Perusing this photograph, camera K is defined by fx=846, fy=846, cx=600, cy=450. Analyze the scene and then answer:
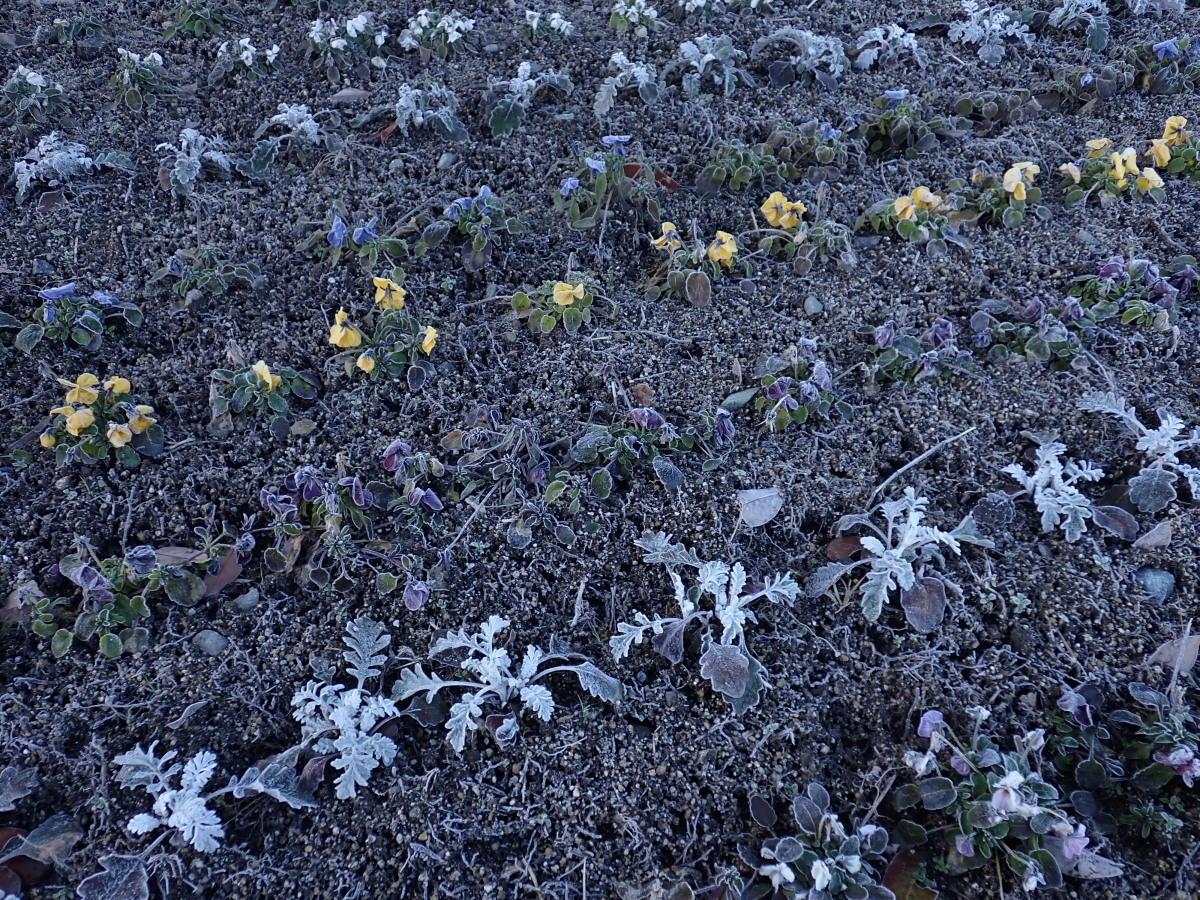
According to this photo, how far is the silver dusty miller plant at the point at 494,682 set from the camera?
177cm

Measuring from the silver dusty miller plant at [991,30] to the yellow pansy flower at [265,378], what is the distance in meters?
3.01

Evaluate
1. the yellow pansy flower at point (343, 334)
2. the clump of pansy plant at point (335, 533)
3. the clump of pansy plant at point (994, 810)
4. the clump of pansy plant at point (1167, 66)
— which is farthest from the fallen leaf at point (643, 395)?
the clump of pansy plant at point (1167, 66)

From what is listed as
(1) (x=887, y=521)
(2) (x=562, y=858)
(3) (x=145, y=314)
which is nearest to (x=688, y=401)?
(1) (x=887, y=521)

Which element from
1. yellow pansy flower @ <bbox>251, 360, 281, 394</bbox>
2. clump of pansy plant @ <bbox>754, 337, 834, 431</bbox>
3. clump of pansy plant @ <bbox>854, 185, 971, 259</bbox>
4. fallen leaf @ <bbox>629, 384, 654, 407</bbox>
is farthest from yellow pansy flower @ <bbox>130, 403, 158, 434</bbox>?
clump of pansy plant @ <bbox>854, 185, 971, 259</bbox>

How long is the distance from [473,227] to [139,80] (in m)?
1.63

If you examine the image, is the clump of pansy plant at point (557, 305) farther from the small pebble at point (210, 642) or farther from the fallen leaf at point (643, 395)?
the small pebble at point (210, 642)

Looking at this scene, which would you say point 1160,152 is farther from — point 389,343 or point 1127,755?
point 389,343

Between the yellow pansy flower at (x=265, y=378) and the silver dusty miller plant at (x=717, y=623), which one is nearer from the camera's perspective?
the silver dusty miller plant at (x=717, y=623)

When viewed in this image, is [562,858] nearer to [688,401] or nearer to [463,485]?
[463,485]

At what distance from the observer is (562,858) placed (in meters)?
1.65

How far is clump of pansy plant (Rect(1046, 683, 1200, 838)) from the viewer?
1.63m

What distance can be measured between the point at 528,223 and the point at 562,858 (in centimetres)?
196

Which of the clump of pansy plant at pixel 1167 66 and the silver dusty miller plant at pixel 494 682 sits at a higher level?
the clump of pansy plant at pixel 1167 66

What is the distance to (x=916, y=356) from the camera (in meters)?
2.37
